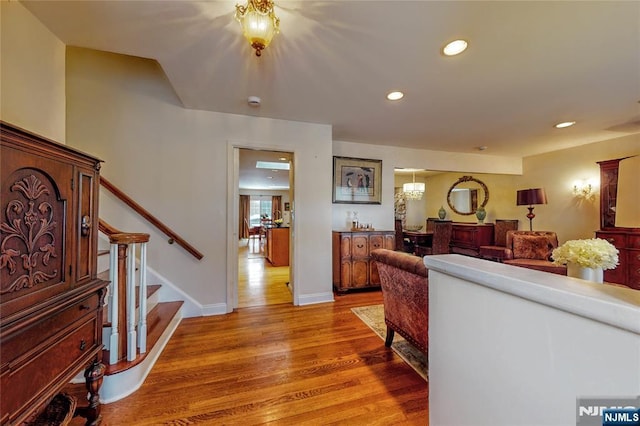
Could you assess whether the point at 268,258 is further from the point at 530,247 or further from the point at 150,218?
the point at 530,247

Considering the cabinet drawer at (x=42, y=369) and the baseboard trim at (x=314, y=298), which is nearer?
the cabinet drawer at (x=42, y=369)

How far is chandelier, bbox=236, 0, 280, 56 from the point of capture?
1320 mm

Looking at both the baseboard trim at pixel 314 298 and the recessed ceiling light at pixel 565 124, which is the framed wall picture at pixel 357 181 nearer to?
the baseboard trim at pixel 314 298

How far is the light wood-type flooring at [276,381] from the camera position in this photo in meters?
1.49

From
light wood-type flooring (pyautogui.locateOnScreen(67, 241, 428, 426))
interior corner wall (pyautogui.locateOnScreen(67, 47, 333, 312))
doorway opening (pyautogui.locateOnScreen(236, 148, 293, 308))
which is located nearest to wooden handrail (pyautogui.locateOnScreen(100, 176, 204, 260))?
interior corner wall (pyautogui.locateOnScreen(67, 47, 333, 312))

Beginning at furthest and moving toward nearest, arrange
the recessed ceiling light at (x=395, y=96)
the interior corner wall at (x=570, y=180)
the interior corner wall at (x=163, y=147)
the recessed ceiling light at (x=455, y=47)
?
the interior corner wall at (x=570, y=180) < the interior corner wall at (x=163, y=147) < the recessed ceiling light at (x=395, y=96) < the recessed ceiling light at (x=455, y=47)

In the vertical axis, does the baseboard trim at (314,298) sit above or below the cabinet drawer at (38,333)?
below

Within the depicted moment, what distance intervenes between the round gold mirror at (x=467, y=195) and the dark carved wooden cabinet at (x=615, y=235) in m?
2.21

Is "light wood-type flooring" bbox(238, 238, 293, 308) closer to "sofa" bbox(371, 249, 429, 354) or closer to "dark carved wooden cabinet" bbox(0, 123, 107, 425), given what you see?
"sofa" bbox(371, 249, 429, 354)

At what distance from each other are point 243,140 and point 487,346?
3.03 meters

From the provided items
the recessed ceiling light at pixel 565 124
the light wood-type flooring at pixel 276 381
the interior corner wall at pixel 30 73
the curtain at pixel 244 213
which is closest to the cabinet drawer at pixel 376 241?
the light wood-type flooring at pixel 276 381

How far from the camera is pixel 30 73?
148 cm

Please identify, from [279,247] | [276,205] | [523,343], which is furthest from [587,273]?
[276,205]

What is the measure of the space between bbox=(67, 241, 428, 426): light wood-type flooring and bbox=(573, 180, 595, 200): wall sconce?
4.69 m
